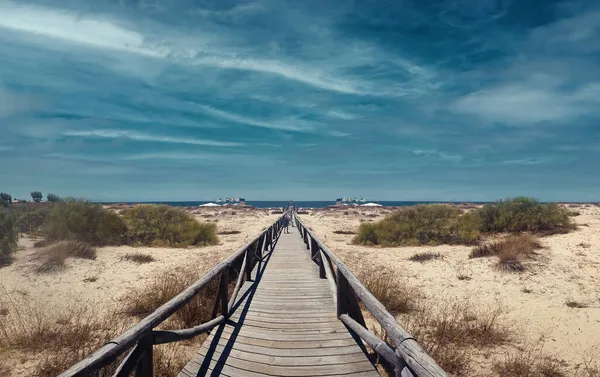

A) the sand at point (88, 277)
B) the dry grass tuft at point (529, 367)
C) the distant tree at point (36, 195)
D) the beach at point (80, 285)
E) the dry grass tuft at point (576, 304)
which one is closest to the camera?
the dry grass tuft at point (529, 367)

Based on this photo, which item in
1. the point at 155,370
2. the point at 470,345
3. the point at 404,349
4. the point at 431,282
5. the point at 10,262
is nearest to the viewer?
the point at 404,349

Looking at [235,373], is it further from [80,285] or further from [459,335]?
[80,285]

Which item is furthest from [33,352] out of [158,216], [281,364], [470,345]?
[158,216]

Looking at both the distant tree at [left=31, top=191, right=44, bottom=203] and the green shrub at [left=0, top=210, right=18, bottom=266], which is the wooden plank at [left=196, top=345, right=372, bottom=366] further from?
the distant tree at [left=31, top=191, right=44, bottom=203]

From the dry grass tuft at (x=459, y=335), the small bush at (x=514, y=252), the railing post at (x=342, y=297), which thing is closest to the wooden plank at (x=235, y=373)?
the dry grass tuft at (x=459, y=335)

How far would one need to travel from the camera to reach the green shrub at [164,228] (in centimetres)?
1633

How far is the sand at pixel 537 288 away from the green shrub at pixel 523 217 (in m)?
2.45

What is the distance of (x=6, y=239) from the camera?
11.1m

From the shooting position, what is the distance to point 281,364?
393cm

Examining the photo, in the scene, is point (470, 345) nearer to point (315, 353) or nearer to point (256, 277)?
point (315, 353)

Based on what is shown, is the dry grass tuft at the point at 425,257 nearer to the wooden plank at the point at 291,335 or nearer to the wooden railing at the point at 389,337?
the wooden railing at the point at 389,337

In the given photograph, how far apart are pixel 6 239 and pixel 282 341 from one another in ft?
38.0

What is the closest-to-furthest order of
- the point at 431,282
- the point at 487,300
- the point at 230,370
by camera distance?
the point at 230,370 → the point at 487,300 → the point at 431,282

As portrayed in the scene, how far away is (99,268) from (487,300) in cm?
1127
